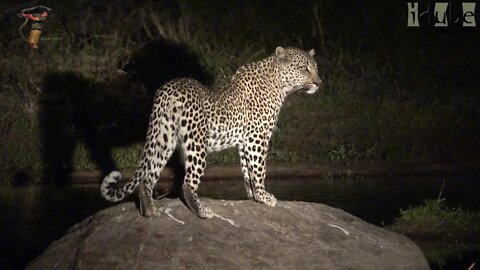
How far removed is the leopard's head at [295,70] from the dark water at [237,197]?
85.0 inches

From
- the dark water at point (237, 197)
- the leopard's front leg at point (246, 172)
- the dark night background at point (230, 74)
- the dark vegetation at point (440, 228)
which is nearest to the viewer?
the leopard's front leg at point (246, 172)

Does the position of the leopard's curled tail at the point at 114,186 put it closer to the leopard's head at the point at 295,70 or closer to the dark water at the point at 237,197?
the dark water at the point at 237,197

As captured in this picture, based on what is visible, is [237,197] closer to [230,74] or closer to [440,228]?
[440,228]

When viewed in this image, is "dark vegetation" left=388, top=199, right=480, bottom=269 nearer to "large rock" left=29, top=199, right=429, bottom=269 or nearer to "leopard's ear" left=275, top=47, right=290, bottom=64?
"large rock" left=29, top=199, right=429, bottom=269

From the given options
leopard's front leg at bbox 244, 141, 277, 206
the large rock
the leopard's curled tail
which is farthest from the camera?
leopard's front leg at bbox 244, 141, 277, 206

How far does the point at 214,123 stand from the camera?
11312mm

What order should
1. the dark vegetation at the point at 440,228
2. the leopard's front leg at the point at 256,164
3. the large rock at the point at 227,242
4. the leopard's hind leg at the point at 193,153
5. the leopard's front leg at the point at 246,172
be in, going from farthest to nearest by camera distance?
the dark vegetation at the point at 440,228 → the leopard's front leg at the point at 246,172 → the leopard's front leg at the point at 256,164 → the leopard's hind leg at the point at 193,153 → the large rock at the point at 227,242

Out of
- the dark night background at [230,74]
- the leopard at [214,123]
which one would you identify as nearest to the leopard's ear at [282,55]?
the leopard at [214,123]

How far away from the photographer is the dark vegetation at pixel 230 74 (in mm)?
18156

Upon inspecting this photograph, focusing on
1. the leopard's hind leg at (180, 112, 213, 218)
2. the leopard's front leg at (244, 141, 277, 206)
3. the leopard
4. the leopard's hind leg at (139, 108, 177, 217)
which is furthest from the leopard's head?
the leopard's hind leg at (139, 108, 177, 217)

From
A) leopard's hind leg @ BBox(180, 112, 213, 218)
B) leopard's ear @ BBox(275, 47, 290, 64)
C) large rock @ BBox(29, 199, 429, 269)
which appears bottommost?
large rock @ BBox(29, 199, 429, 269)

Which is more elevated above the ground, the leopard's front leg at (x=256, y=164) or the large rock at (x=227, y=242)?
the leopard's front leg at (x=256, y=164)

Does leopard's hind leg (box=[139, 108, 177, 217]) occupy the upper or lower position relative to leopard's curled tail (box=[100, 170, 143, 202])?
upper

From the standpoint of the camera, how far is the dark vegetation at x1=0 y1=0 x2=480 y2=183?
18.2 metres
